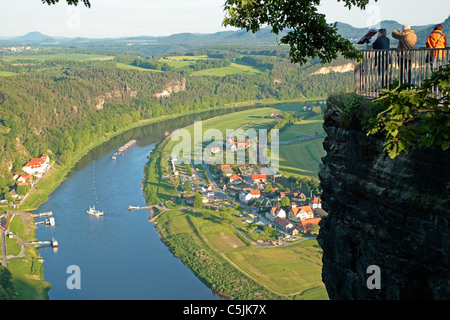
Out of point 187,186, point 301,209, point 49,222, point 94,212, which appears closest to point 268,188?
point 301,209

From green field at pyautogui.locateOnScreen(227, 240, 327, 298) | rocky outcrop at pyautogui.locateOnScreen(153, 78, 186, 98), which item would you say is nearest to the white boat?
green field at pyautogui.locateOnScreen(227, 240, 327, 298)

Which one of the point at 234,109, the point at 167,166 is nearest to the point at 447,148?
the point at 167,166

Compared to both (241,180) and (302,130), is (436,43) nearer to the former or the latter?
(241,180)

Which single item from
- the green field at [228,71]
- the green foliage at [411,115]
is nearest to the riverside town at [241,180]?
the green foliage at [411,115]

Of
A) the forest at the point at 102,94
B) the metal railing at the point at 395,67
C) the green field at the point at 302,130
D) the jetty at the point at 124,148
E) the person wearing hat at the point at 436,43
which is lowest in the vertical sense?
the jetty at the point at 124,148

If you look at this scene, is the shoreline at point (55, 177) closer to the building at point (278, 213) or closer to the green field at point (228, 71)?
the building at point (278, 213)

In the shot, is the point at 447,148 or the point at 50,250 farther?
the point at 50,250
